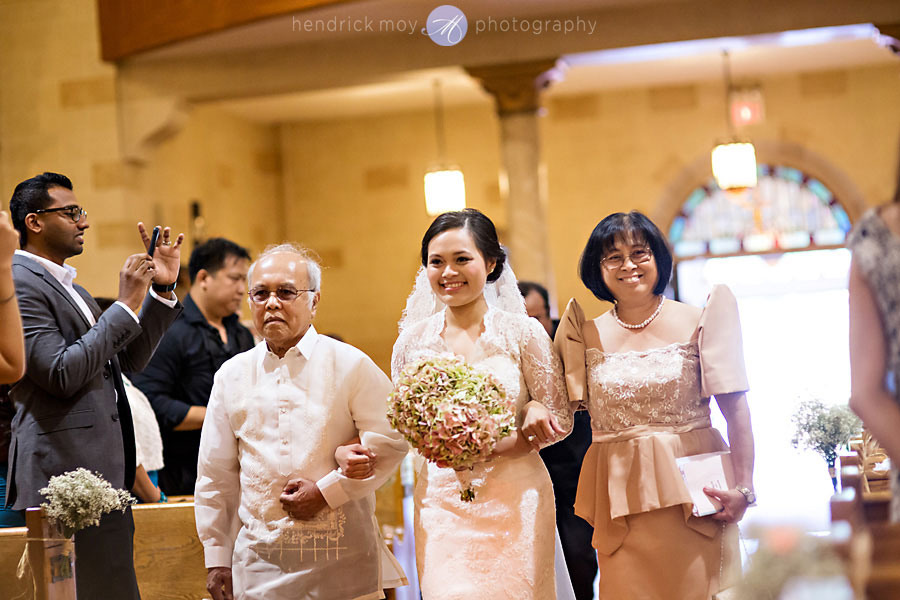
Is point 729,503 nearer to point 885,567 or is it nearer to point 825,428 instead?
point 825,428

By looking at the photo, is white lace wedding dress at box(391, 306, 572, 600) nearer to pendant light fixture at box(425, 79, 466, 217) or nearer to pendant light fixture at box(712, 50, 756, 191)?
pendant light fixture at box(425, 79, 466, 217)

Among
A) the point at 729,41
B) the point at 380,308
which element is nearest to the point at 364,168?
the point at 380,308

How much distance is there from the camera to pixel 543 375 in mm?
3486

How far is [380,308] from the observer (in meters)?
13.3

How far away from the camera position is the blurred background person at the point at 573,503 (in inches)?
195

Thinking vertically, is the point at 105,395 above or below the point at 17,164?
below

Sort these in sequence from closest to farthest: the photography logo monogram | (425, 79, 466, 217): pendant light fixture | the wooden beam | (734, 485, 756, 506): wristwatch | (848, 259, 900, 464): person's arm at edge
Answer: (848, 259, 900, 464): person's arm at edge
(734, 485, 756, 506): wristwatch
the wooden beam
the photography logo monogram
(425, 79, 466, 217): pendant light fixture

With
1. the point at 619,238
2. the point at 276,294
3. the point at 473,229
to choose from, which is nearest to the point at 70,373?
the point at 276,294

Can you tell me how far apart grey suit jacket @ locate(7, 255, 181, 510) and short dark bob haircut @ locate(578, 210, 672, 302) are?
165cm

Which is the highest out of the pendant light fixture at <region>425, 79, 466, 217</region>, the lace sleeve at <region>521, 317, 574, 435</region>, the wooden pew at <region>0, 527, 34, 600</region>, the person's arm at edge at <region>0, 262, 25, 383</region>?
the pendant light fixture at <region>425, 79, 466, 217</region>

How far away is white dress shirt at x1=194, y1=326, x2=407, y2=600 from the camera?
10.9 ft

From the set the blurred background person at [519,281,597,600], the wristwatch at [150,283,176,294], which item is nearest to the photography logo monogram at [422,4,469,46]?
the blurred background person at [519,281,597,600]

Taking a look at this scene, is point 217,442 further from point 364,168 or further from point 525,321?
point 364,168

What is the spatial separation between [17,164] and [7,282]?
7.94 m
